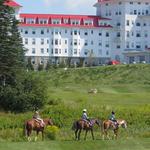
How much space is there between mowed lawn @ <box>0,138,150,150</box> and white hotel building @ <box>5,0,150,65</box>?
121 metres

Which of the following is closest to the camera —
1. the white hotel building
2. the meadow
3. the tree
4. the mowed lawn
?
the mowed lawn

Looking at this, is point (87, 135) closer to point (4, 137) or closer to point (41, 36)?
point (4, 137)

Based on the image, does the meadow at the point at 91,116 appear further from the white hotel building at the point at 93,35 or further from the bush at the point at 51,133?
the white hotel building at the point at 93,35

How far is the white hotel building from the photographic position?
16200 centimetres

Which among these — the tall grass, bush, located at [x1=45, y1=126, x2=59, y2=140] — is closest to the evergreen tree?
the tall grass

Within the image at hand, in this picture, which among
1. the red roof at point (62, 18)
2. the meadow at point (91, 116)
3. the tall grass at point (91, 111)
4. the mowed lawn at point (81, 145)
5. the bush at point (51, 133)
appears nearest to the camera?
the mowed lawn at point (81, 145)

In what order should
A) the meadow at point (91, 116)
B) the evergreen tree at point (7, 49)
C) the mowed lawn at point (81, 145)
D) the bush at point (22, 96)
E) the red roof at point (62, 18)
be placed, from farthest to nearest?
the red roof at point (62, 18), the evergreen tree at point (7, 49), the bush at point (22, 96), the meadow at point (91, 116), the mowed lawn at point (81, 145)

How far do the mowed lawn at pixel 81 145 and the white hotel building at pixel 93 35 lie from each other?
121423mm

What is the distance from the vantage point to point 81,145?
37.9 meters

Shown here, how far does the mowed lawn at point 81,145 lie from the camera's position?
120 feet

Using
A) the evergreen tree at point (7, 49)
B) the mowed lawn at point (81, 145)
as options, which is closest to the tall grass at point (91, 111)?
the mowed lawn at point (81, 145)

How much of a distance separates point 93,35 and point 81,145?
131 metres

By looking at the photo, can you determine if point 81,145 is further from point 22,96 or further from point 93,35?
point 93,35

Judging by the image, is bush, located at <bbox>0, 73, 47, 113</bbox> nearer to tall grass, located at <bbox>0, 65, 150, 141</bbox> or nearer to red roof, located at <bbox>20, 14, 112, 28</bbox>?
tall grass, located at <bbox>0, 65, 150, 141</bbox>
